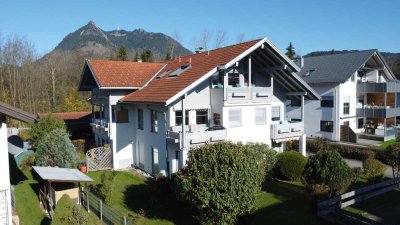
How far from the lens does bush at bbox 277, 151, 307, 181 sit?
23.0 meters

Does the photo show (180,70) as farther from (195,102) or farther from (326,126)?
(326,126)

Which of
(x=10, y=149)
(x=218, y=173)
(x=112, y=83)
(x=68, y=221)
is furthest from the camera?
(x=112, y=83)

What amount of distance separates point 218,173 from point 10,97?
4671cm

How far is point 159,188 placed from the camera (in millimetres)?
20266

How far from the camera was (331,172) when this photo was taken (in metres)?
17.4

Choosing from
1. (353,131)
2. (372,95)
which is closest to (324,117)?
(353,131)

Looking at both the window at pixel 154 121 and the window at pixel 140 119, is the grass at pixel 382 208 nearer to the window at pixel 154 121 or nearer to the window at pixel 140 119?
the window at pixel 154 121

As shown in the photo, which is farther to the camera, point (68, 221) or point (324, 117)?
point (324, 117)

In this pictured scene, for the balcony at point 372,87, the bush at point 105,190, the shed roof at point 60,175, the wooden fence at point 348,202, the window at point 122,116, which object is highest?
the balcony at point 372,87

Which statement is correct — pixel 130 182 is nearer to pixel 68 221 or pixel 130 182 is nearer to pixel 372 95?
pixel 68 221

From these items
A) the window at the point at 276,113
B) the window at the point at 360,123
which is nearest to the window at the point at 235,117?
the window at the point at 276,113

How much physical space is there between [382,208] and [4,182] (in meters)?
17.6

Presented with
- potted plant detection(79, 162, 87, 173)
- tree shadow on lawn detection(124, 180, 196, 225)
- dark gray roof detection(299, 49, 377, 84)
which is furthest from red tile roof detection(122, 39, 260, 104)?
dark gray roof detection(299, 49, 377, 84)

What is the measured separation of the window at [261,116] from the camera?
25.3m
